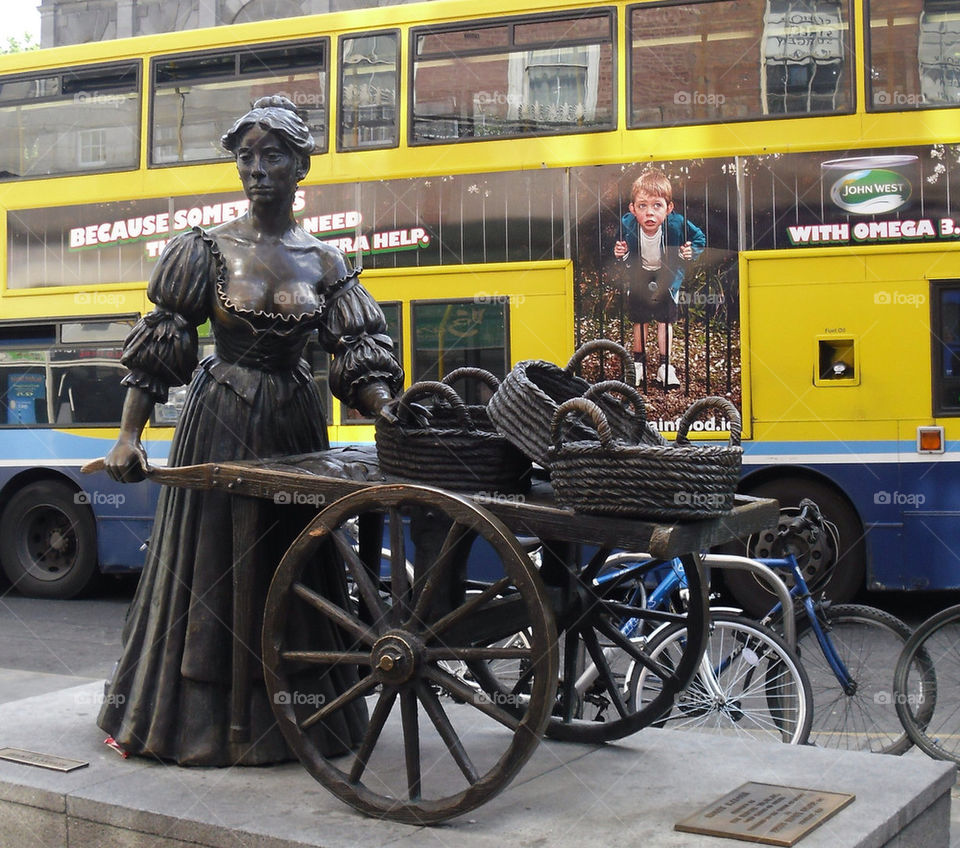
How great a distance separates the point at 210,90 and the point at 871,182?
532cm

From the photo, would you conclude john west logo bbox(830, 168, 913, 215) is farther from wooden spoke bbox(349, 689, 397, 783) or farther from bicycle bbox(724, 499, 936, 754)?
wooden spoke bbox(349, 689, 397, 783)

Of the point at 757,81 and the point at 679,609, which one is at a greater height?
the point at 757,81

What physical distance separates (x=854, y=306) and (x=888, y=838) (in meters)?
5.98

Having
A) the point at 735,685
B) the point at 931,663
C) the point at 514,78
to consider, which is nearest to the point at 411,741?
the point at 735,685

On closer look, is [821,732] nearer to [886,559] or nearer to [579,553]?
[579,553]

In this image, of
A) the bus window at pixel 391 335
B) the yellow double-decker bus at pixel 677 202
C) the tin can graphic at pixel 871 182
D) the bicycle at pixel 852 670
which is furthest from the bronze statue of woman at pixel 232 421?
the tin can graphic at pixel 871 182

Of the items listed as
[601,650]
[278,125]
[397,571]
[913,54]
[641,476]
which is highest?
[913,54]

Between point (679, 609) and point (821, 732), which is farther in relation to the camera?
point (679, 609)

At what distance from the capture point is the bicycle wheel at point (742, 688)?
5.29m

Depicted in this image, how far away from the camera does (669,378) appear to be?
922 centimetres

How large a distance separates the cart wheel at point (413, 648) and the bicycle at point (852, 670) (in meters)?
2.07

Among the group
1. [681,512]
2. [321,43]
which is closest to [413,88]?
[321,43]

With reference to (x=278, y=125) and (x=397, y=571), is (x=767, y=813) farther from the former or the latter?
(x=278, y=125)

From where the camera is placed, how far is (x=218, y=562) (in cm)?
414
